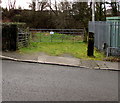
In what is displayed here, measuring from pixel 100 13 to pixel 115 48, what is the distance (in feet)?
33.1

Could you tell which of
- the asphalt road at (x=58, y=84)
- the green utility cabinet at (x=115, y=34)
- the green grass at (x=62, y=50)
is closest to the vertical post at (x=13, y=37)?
the green grass at (x=62, y=50)

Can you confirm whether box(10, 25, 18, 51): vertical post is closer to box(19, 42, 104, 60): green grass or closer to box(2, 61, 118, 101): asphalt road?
box(19, 42, 104, 60): green grass

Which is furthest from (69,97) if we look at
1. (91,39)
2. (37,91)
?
(91,39)

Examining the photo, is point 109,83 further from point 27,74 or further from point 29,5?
point 29,5

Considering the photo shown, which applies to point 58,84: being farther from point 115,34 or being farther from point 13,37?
point 13,37

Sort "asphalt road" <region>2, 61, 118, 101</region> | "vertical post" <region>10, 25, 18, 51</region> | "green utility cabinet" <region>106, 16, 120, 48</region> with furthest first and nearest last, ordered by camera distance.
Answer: "vertical post" <region>10, 25, 18, 51</region> → "green utility cabinet" <region>106, 16, 120, 48</region> → "asphalt road" <region>2, 61, 118, 101</region>

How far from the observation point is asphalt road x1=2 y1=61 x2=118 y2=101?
4.65m

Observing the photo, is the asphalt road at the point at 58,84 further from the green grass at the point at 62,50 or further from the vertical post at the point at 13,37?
the vertical post at the point at 13,37

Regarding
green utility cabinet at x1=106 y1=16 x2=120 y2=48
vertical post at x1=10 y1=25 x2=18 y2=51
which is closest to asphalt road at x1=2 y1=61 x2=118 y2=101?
green utility cabinet at x1=106 y1=16 x2=120 y2=48

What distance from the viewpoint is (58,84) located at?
565 centimetres

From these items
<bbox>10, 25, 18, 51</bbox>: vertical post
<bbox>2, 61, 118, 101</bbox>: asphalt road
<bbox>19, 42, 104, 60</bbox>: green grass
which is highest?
<bbox>10, 25, 18, 51</bbox>: vertical post

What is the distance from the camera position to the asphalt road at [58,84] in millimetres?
4648

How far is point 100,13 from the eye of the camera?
19781 millimetres

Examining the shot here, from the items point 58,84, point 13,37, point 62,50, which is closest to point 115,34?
point 62,50
